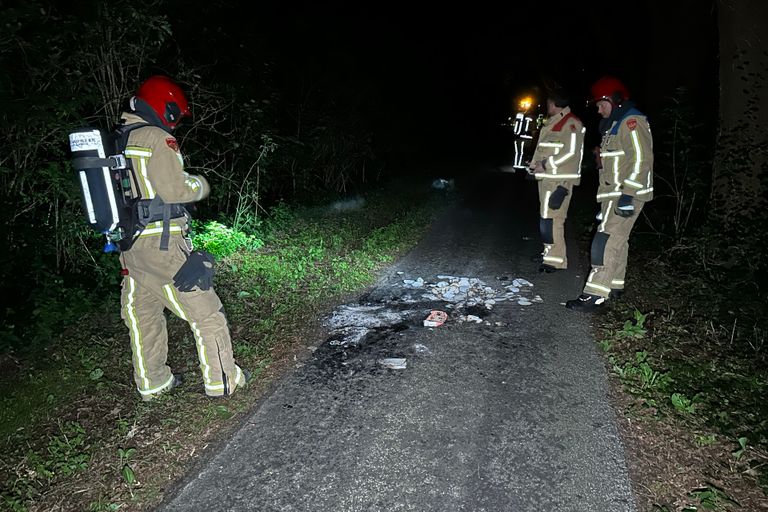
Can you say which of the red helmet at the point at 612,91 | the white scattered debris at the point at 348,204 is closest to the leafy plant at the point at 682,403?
the red helmet at the point at 612,91

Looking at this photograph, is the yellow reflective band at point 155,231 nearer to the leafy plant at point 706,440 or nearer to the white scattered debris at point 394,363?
the white scattered debris at point 394,363

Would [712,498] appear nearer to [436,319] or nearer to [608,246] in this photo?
[436,319]

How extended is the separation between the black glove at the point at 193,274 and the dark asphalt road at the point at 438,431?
3.33ft

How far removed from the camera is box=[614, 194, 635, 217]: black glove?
493 cm

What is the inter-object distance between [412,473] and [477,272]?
4034 millimetres

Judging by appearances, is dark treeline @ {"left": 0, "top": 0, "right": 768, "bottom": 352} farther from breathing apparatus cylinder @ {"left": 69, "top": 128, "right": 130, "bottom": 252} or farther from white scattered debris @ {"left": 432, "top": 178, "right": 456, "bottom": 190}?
white scattered debris @ {"left": 432, "top": 178, "right": 456, "bottom": 190}

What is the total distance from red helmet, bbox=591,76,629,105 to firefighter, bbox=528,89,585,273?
3.27 feet

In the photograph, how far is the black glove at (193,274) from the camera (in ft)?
10.7

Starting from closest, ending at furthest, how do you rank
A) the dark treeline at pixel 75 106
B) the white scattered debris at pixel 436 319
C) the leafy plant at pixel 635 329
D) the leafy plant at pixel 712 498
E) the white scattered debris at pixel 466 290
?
1. the leafy plant at pixel 712 498
2. the leafy plant at pixel 635 329
3. the dark treeline at pixel 75 106
4. the white scattered debris at pixel 436 319
5. the white scattered debris at pixel 466 290

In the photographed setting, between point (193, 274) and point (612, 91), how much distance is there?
4570 millimetres

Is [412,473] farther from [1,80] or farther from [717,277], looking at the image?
[717,277]

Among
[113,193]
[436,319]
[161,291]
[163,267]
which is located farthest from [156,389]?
[436,319]

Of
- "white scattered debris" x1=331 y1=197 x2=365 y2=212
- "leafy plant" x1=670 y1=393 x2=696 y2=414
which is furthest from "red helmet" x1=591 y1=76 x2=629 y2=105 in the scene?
"white scattered debris" x1=331 y1=197 x2=365 y2=212

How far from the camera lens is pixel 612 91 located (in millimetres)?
5074
